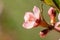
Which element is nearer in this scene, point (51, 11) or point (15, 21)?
point (51, 11)

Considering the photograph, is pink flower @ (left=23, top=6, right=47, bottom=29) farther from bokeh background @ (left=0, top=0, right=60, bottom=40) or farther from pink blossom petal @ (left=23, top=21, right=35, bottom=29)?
bokeh background @ (left=0, top=0, right=60, bottom=40)

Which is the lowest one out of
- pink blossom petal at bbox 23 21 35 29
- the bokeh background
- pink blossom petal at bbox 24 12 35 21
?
the bokeh background

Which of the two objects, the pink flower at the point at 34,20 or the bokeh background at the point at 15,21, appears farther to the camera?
the bokeh background at the point at 15,21

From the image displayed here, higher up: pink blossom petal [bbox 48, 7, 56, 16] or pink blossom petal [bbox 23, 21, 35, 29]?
pink blossom petal [bbox 48, 7, 56, 16]

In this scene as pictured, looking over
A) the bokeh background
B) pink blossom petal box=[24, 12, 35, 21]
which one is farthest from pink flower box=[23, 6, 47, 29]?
the bokeh background

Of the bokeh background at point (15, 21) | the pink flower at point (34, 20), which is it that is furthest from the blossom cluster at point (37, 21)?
the bokeh background at point (15, 21)

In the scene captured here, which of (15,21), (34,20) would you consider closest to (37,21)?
(34,20)

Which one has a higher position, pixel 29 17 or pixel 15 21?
pixel 29 17

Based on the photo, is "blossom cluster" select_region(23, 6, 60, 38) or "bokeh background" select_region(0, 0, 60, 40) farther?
"bokeh background" select_region(0, 0, 60, 40)

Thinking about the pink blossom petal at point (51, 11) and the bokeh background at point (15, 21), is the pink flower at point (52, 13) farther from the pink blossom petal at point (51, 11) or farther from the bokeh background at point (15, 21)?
the bokeh background at point (15, 21)

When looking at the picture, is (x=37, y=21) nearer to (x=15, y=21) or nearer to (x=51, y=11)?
(x=51, y=11)

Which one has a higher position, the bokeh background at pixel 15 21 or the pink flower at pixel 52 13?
the pink flower at pixel 52 13
